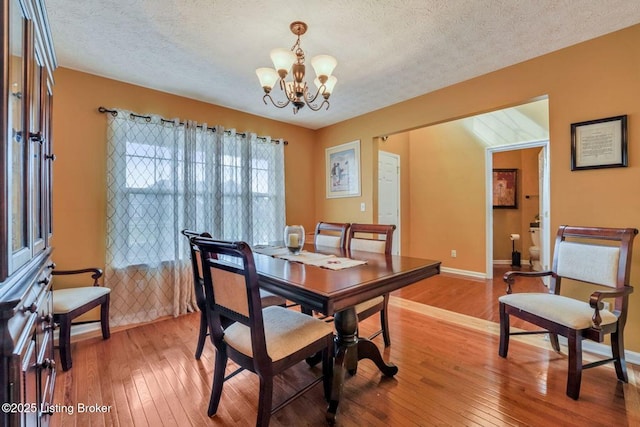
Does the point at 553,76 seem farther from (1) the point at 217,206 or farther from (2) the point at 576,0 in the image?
(1) the point at 217,206

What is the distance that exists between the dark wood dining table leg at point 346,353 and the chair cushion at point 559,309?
0.99 meters

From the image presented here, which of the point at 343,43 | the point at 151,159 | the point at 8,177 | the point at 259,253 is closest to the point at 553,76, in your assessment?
the point at 343,43

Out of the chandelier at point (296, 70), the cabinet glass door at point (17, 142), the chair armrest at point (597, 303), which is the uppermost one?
the chandelier at point (296, 70)

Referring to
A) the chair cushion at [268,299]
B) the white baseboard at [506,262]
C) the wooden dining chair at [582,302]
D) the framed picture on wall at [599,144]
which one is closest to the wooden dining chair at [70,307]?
the chair cushion at [268,299]

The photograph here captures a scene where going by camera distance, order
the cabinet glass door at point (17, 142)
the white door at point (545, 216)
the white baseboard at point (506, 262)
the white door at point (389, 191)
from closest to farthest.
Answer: the cabinet glass door at point (17, 142)
the white door at point (545, 216)
the white door at point (389, 191)
the white baseboard at point (506, 262)

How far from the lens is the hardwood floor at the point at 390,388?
1481mm

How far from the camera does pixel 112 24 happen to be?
1938mm

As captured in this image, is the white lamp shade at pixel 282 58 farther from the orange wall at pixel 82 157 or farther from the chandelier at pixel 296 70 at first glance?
the orange wall at pixel 82 157

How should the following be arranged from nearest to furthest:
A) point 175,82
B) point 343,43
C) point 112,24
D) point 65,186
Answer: point 112,24 → point 343,43 → point 65,186 → point 175,82

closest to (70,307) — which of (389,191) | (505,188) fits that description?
(389,191)

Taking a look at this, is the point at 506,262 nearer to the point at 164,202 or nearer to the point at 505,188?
the point at 505,188

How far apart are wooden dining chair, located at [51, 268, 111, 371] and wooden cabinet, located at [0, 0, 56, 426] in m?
0.68

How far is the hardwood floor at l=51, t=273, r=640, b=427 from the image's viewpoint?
1481 mm

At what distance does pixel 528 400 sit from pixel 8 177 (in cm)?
258
